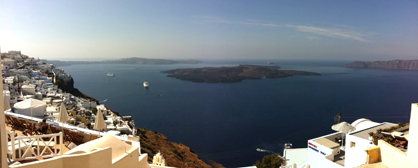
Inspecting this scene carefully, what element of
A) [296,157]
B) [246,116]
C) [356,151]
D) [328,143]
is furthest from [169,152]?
[246,116]

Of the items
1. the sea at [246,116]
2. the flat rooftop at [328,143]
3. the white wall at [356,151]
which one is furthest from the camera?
the sea at [246,116]

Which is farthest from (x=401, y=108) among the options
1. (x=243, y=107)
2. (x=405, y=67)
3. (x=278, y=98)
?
(x=405, y=67)

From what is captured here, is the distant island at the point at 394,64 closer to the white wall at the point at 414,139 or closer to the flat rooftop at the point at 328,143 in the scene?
the flat rooftop at the point at 328,143

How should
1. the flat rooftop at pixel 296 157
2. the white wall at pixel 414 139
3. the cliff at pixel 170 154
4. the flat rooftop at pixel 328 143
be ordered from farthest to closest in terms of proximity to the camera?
the flat rooftop at pixel 296 157 < the cliff at pixel 170 154 < the flat rooftop at pixel 328 143 < the white wall at pixel 414 139

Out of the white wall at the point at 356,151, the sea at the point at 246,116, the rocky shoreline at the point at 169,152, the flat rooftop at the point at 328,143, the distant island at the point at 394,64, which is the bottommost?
the sea at the point at 246,116

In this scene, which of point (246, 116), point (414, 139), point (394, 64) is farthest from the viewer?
point (394, 64)

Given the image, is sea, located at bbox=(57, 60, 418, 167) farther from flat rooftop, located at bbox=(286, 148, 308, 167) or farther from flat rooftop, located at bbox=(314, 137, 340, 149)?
flat rooftop, located at bbox=(314, 137, 340, 149)

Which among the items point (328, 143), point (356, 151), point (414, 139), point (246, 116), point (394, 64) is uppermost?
point (394, 64)

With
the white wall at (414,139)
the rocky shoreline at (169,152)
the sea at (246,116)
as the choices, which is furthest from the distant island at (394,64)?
the white wall at (414,139)

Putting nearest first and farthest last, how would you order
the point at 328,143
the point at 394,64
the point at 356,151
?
1. the point at 356,151
2. the point at 328,143
3. the point at 394,64

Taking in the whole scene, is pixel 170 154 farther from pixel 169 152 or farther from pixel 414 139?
pixel 414 139

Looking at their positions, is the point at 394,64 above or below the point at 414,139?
above
